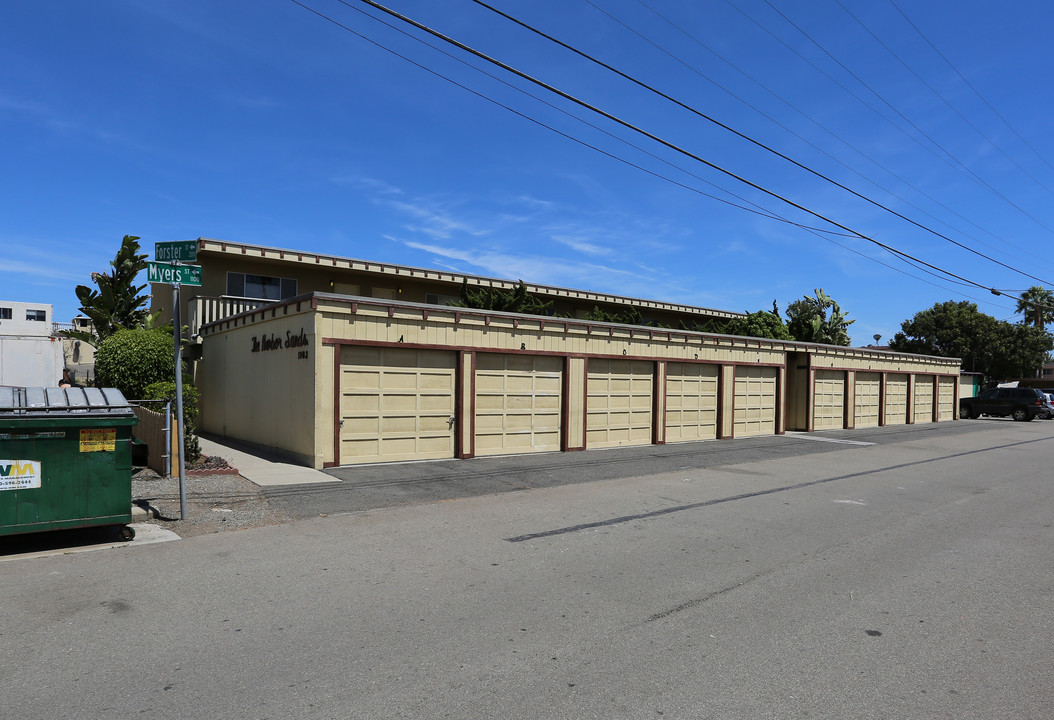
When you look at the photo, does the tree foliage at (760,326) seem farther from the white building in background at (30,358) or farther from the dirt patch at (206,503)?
the white building in background at (30,358)

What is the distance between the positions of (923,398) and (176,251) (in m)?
35.9

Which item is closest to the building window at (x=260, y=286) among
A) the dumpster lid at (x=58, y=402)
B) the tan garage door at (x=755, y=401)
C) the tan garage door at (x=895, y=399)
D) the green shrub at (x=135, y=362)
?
the green shrub at (x=135, y=362)

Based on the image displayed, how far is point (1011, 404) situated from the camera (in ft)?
120

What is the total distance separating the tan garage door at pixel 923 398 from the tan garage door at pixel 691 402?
18.2m

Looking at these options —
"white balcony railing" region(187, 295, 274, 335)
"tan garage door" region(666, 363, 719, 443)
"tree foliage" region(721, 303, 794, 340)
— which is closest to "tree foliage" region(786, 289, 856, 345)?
"tree foliage" region(721, 303, 794, 340)

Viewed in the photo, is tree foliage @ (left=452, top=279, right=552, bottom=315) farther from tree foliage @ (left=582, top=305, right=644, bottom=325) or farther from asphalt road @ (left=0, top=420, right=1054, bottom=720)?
asphalt road @ (left=0, top=420, right=1054, bottom=720)

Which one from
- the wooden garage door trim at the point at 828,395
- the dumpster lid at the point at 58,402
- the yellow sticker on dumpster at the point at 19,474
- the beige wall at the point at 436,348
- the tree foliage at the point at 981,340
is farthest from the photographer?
the tree foliage at the point at 981,340

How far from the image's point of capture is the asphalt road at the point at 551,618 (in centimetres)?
381

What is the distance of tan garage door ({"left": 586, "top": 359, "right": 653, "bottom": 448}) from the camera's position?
17.6m

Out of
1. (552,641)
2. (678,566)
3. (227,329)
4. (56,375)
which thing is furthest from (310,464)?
(56,375)

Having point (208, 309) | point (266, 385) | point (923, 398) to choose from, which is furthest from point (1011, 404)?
point (208, 309)

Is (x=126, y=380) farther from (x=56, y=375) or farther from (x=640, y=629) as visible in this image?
(x=640, y=629)

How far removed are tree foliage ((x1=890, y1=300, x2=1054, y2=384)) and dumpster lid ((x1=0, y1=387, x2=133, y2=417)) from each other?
6782cm

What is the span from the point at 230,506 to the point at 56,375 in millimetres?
16022
